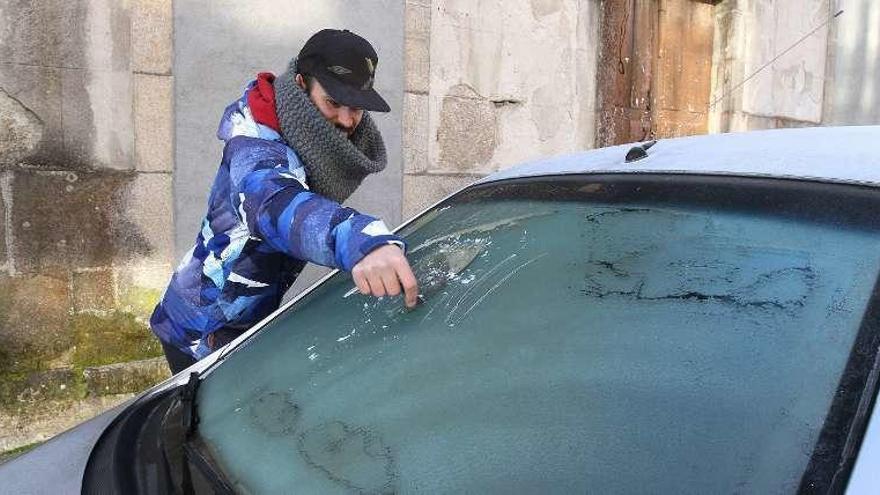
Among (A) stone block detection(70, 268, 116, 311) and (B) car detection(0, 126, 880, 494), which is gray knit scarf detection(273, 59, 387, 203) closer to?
(B) car detection(0, 126, 880, 494)

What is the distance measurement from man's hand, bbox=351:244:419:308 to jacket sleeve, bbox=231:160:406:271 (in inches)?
1.0

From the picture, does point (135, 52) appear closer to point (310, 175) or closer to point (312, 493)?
point (310, 175)

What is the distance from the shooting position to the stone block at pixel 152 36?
395cm

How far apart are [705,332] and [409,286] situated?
537 millimetres

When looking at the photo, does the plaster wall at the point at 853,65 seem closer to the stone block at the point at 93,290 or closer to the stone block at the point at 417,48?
the stone block at the point at 417,48

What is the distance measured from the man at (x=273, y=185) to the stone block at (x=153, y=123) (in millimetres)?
2014

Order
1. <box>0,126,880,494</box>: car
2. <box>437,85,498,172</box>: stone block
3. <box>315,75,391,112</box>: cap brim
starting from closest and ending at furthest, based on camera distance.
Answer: <box>0,126,880,494</box>: car, <box>315,75,391,112</box>: cap brim, <box>437,85,498,172</box>: stone block

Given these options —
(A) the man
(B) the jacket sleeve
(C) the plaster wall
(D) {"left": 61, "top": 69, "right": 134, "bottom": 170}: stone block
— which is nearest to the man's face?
(A) the man

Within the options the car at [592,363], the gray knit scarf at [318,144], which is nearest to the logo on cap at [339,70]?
the gray knit scarf at [318,144]

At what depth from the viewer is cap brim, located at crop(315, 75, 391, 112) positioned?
189 cm

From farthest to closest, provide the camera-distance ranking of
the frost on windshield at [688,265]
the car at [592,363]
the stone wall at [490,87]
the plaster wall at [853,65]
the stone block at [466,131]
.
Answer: the plaster wall at [853,65], the stone block at [466,131], the stone wall at [490,87], the frost on windshield at [688,265], the car at [592,363]

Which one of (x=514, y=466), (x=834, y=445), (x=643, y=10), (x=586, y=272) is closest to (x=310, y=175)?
(x=586, y=272)

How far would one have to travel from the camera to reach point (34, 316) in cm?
373

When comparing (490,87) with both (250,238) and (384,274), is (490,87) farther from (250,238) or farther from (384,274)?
(384,274)
